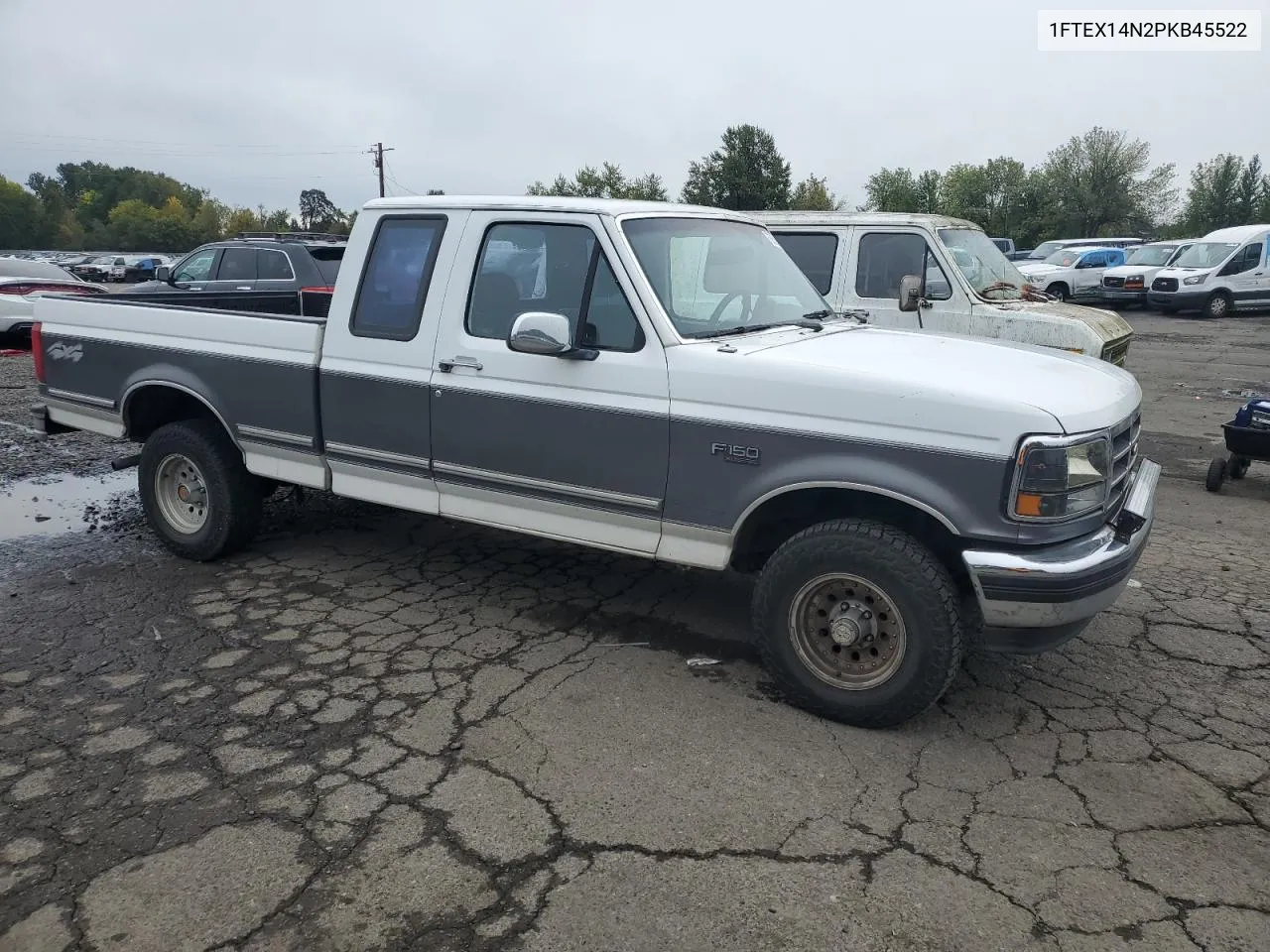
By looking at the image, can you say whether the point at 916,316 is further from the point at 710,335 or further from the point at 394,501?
the point at 394,501

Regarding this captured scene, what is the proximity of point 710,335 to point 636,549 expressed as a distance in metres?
1.01

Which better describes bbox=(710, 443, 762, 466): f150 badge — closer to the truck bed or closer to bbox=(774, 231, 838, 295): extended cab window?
the truck bed

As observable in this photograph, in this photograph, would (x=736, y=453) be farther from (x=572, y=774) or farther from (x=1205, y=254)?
(x=1205, y=254)

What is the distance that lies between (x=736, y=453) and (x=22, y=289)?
1480cm

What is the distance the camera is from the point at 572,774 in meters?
3.40

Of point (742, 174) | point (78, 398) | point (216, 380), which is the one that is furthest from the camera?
point (742, 174)

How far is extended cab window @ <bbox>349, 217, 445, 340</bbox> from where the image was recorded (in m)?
4.68

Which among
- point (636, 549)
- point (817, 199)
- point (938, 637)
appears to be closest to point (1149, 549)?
point (938, 637)

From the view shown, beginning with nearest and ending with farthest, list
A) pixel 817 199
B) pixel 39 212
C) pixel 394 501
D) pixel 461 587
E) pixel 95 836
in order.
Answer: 1. pixel 95 836
2. pixel 394 501
3. pixel 461 587
4. pixel 817 199
5. pixel 39 212

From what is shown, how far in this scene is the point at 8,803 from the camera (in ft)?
10.6

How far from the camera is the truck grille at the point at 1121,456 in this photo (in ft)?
12.1

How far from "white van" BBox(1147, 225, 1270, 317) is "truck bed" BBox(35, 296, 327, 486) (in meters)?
23.8

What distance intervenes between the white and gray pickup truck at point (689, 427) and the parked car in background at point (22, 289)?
10.8 meters

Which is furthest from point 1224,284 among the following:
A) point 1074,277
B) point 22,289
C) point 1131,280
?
point 22,289
